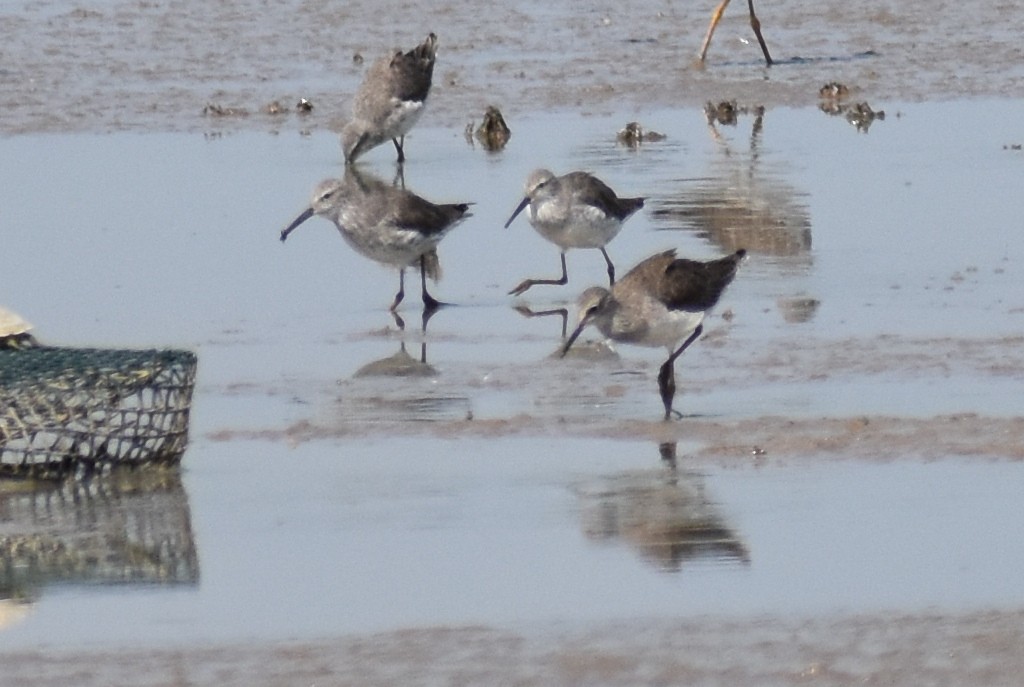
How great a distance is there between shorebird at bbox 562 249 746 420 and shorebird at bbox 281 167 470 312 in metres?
2.43

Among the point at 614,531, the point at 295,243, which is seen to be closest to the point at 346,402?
the point at 614,531

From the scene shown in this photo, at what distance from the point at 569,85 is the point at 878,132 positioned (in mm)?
3651

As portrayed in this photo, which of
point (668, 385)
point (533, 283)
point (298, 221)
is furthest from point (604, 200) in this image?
point (668, 385)

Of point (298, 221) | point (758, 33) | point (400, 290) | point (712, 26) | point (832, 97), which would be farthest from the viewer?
point (758, 33)

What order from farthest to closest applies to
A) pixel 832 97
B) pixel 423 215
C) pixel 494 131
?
pixel 832 97
pixel 494 131
pixel 423 215

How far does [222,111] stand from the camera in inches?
776

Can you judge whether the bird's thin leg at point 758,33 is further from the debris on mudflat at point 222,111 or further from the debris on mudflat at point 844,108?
the debris on mudflat at point 222,111

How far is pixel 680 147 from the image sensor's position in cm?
1794

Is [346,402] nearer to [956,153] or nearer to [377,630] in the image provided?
[377,630]

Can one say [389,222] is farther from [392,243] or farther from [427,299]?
Answer: [427,299]

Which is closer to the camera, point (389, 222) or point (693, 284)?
point (693, 284)

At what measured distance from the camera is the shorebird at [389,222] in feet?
43.2

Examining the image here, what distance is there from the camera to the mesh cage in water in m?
9.02

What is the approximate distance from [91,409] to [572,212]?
482cm
